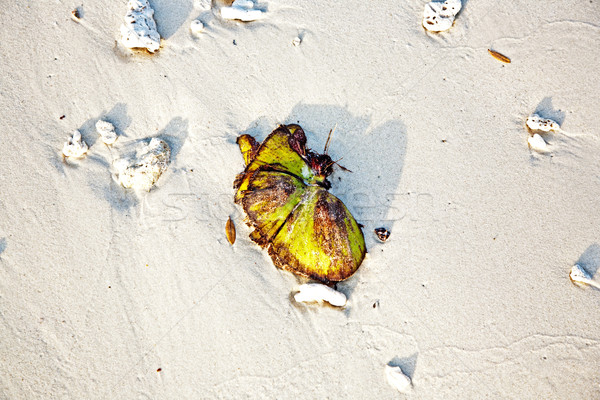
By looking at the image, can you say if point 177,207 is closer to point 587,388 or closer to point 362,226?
point 362,226

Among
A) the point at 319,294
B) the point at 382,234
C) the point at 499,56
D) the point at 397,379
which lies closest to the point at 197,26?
the point at 382,234

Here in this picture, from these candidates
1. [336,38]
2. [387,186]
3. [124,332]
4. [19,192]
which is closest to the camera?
[124,332]

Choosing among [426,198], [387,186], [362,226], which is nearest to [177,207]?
[362,226]

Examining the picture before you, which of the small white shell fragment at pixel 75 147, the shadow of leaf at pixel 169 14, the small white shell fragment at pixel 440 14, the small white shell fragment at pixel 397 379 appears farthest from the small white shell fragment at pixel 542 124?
the small white shell fragment at pixel 75 147

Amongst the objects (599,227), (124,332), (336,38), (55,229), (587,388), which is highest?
(336,38)

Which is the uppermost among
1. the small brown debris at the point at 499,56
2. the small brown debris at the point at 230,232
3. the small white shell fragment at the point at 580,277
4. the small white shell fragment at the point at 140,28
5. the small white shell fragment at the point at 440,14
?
the small white shell fragment at the point at 440,14

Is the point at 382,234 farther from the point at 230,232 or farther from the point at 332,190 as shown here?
the point at 230,232

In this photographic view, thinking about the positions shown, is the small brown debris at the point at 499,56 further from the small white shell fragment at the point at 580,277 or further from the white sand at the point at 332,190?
the small white shell fragment at the point at 580,277
